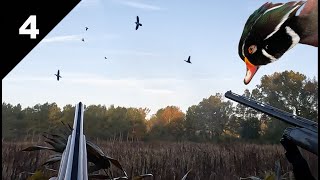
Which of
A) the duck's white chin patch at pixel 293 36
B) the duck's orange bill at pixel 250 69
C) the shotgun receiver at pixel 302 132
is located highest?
the duck's white chin patch at pixel 293 36

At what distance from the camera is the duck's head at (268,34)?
296cm

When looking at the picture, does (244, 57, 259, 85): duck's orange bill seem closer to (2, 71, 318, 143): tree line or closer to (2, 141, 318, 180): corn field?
(2, 141, 318, 180): corn field

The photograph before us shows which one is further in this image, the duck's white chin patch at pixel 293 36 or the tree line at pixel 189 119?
the tree line at pixel 189 119

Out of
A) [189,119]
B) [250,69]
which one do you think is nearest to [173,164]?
[250,69]

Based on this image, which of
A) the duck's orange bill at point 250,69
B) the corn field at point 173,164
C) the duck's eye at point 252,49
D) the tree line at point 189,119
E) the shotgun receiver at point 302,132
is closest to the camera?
the shotgun receiver at point 302,132

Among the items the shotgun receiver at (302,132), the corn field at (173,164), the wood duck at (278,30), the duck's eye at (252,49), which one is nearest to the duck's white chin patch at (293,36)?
the wood duck at (278,30)

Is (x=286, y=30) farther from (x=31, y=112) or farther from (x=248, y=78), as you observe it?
(x=31, y=112)

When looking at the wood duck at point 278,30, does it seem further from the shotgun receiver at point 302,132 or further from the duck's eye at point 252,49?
the shotgun receiver at point 302,132

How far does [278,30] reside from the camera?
3.08 metres

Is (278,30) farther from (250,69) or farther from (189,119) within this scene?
(189,119)

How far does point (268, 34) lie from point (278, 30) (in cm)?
15

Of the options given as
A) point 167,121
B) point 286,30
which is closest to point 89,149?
point 286,30

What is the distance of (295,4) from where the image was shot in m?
3.07

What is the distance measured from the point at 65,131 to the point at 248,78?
2153 millimetres
